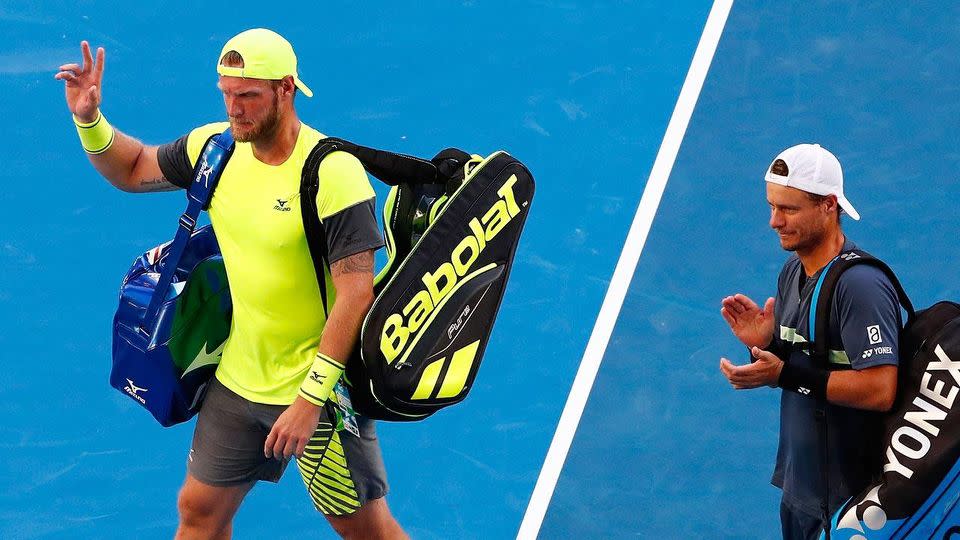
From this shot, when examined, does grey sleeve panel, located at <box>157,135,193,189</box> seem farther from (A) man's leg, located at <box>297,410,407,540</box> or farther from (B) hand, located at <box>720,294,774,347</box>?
(B) hand, located at <box>720,294,774,347</box>

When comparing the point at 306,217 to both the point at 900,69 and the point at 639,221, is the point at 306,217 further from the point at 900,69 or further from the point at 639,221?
the point at 900,69

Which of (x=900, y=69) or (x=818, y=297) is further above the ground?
(x=900, y=69)

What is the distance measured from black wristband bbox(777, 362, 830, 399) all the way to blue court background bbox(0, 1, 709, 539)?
2309 mm

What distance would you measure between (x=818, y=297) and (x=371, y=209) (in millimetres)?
1704

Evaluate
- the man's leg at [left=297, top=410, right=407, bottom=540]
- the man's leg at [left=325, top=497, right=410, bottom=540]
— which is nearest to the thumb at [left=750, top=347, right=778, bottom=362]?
the man's leg at [left=297, top=410, right=407, bottom=540]

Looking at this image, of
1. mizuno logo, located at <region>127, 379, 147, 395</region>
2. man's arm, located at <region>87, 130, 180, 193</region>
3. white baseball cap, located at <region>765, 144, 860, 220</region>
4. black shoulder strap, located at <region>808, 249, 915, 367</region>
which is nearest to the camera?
black shoulder strap, located at <region>808, 249, 915, 367</region>

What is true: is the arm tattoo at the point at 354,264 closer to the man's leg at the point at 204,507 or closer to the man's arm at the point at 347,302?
the man's arm at the point at 347,302

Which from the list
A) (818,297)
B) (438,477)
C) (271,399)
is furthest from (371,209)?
(438,477)

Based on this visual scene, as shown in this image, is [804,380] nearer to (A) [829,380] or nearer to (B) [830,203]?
(A) [829,380]

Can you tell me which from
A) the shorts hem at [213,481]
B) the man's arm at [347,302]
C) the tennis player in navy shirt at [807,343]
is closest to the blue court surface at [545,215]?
the shorts hem at [213,481]

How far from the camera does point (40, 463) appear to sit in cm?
778

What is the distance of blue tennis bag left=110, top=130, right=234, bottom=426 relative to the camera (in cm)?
616

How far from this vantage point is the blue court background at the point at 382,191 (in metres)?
7.77

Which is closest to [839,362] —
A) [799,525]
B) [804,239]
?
[804,239]
